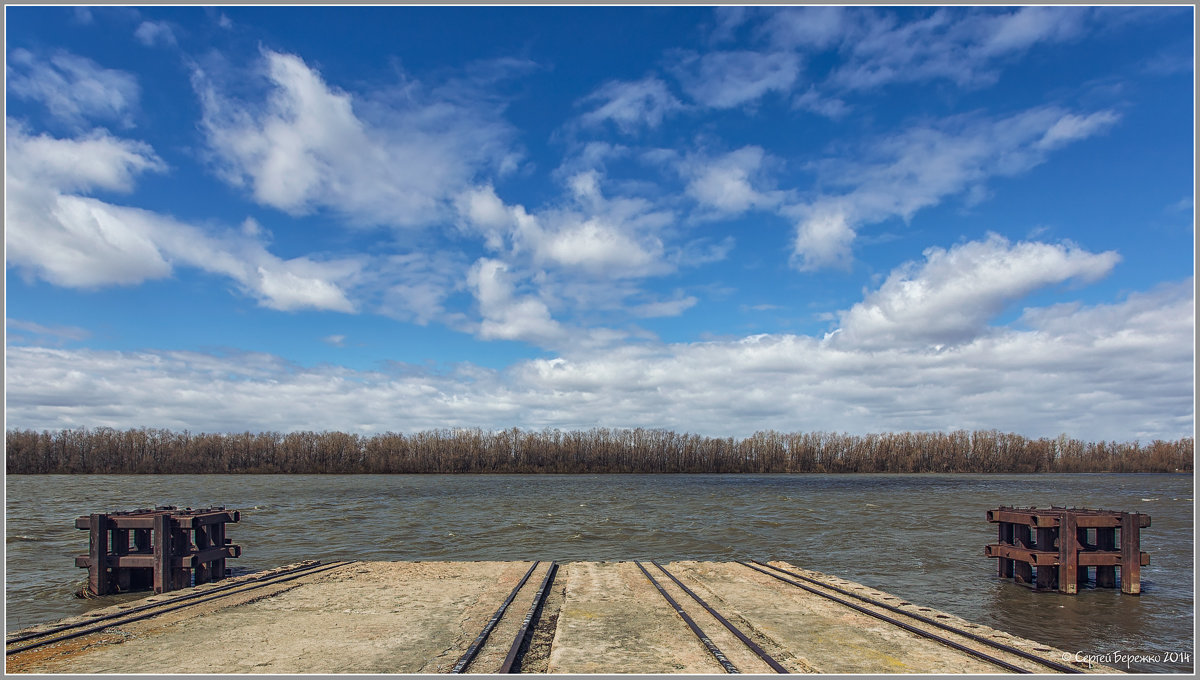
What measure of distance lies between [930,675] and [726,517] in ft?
84.9

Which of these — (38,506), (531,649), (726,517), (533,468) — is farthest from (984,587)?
(533,468)

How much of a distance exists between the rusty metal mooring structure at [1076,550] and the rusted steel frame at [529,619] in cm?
1020

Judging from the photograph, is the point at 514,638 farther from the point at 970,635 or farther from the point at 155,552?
the point at 155,552

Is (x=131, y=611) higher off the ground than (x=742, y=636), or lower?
lower

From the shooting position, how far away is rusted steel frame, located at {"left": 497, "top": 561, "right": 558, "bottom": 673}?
7.02 m

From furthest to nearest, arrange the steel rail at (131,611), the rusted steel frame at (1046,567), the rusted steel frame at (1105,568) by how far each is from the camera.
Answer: the rusted steel frame at (1105,568)
the rusted steel frame at (1046,567)
the steel rail at (131,611)

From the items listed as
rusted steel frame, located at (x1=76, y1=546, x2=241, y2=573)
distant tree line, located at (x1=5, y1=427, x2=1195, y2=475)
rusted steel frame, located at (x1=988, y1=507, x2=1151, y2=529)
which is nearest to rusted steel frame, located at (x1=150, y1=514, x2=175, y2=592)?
rusted steel frame, located at (x1=76, y1=546, x2=241, y2=573)

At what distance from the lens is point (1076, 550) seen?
12.9 metres

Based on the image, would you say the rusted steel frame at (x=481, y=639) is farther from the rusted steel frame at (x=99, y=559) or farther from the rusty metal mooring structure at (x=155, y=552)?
the rusted steel frame at (x=99, y=559)

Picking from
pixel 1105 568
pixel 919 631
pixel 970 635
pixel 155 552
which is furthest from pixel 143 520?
pixel 1105 568

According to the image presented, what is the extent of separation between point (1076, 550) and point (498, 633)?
1237 cm

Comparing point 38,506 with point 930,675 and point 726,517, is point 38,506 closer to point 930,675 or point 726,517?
point 726,517

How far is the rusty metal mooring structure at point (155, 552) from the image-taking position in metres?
12.0

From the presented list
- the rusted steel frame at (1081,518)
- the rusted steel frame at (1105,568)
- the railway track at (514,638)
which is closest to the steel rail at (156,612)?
the railway track at (514,638)
